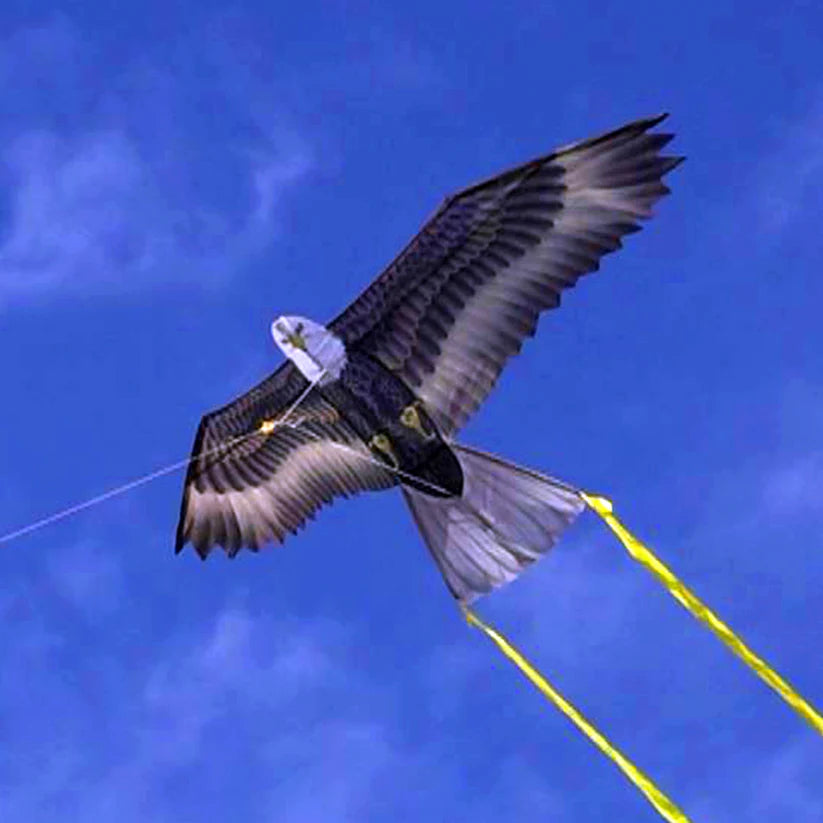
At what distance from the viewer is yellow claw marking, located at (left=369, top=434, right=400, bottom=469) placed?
30328 mm

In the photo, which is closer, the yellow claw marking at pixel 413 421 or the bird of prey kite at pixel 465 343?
the bird of prey kite at pixel 465 343

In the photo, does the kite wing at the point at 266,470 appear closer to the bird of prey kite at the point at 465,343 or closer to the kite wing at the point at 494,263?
the bird of prey kite at the point at 465,343

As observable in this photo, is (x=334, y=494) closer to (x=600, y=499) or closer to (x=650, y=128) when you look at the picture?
(x=600, y=499)

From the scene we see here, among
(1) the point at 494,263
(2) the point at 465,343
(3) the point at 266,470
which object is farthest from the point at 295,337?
(3) the point at 266,470

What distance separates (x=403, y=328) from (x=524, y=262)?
2020 mm

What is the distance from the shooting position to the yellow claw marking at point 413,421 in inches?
1180

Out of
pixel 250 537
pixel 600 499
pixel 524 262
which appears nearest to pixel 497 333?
pixel 524 262

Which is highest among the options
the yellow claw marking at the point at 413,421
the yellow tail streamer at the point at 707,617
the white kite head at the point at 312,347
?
the white kite head at the point at 312,347

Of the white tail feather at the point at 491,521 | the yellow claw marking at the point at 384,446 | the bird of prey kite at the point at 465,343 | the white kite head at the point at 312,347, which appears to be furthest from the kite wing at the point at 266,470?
the white tail feather at the point at 491,521

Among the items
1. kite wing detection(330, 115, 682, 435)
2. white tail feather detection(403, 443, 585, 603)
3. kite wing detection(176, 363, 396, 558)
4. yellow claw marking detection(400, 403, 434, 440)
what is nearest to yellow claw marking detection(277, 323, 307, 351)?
kite wing detection(330, 115, 682, 435)

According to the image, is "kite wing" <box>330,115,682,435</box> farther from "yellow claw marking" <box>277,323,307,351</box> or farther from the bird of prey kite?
"yellow claw marking" <box>277,323,307,351</box>

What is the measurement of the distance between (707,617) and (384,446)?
6.01 metres

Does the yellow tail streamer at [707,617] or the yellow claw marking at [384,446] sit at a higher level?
the yellow claw marking at [384,446]

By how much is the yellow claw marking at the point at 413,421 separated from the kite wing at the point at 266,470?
3.24 ft
